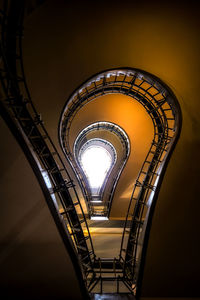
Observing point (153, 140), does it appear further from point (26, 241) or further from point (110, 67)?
point (26, 241)

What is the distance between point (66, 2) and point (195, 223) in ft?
20.1

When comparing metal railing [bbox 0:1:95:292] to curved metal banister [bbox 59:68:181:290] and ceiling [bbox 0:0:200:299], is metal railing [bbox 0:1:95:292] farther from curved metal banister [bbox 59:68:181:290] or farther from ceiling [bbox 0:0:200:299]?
curved metal banister [bbox 59:68:181:290]

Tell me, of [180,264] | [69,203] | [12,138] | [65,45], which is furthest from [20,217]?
[180,264]

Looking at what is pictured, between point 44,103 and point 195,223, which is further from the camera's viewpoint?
point 44,103

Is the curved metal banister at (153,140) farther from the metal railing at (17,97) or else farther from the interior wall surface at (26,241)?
the interior wall surface at (26,241)

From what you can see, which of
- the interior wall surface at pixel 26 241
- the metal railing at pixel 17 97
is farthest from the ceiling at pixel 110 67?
the metal railing at pixel 17 97

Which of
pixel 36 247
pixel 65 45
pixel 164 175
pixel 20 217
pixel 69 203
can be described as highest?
pixel 65 45

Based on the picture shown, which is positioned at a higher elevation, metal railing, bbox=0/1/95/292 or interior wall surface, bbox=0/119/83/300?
metal railing, bbox=0/1/95/292

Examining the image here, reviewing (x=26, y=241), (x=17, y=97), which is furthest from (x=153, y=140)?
(x=26, y=241)

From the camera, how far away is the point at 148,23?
3973 mm

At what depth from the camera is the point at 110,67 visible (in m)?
4.50

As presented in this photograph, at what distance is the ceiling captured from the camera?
388 centimetres

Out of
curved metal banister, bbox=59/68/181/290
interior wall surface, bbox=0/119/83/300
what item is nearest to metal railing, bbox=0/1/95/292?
interior wall surface, bbox=0/119/83/300

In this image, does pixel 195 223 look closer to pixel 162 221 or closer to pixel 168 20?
pixel 162 221
